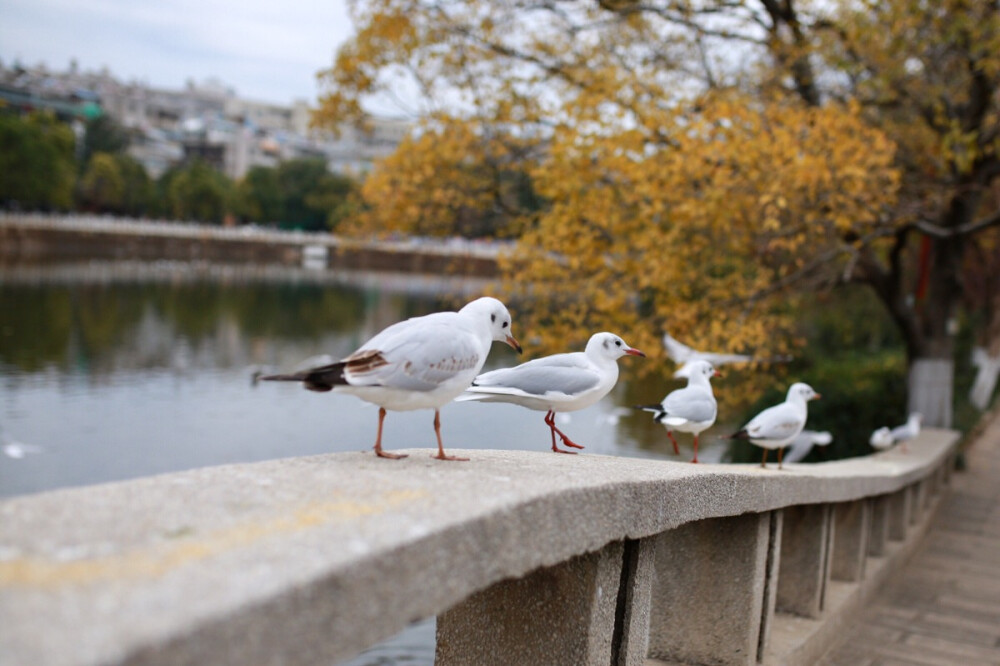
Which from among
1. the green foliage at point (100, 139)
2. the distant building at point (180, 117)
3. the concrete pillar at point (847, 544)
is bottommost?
the concrete pillar at point (847, 544)

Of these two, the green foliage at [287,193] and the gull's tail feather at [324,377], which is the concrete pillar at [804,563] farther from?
the green foliage at [287,193]

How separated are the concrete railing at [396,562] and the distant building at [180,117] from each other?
87842mm

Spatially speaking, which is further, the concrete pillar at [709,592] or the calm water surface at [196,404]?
the calm water surface at [196,404]

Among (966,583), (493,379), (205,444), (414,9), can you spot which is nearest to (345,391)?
(493,379)

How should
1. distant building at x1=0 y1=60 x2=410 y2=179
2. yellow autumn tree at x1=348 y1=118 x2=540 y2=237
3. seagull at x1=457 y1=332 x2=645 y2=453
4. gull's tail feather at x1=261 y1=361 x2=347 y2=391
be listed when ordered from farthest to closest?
distant building at x1=0 y1=60 x2=410 y2=179, yellow autumn tree at x1=348 y1=118 x2=540 y2=237, seagull at x1=457 y1=332 x2=645 y2=453, gull's tail feather at x1=261 y1=361 x2=347 y2=391

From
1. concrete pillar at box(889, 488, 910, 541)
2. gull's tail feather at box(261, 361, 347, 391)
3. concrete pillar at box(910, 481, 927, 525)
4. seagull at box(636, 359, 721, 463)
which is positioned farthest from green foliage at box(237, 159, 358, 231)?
gull's tail feather at box(261, 361, 347, 391)

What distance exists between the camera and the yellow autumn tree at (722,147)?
7723 millimetres

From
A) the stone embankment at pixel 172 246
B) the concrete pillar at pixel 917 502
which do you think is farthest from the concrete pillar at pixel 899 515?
the stone embankment at pixel 172 246

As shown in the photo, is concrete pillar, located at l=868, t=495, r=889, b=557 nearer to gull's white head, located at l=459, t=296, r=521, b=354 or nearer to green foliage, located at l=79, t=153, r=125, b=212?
gull's white head, located at l=459, t=296, r=521, b=354

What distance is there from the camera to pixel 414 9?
9.70 m

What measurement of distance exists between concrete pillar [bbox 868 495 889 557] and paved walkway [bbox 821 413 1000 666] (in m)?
0.22

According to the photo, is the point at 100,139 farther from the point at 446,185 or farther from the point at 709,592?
the point at 709,592

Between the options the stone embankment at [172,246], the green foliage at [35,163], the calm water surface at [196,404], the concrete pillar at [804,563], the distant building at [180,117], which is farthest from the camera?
the distant building at [180,117]

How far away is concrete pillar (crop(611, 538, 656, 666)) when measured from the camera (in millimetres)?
2879
